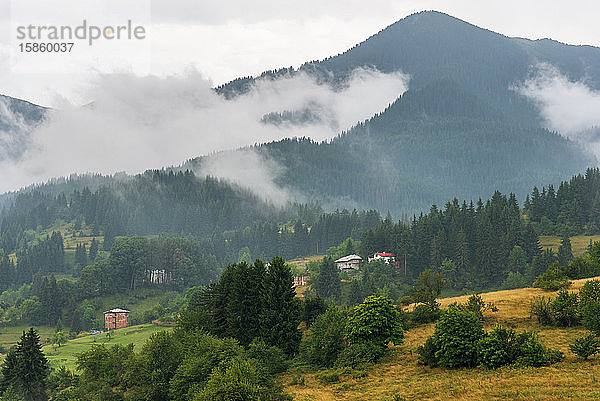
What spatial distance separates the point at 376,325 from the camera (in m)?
52.9

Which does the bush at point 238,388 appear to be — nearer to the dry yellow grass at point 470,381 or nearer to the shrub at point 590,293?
the dry yellow grass at point 470,381

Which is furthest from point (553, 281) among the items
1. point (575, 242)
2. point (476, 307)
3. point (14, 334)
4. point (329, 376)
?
point (14, 334)

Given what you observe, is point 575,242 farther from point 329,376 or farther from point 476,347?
point 329,376

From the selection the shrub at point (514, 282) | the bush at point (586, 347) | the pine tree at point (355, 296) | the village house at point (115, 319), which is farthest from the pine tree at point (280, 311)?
the village house at point (115, 319)

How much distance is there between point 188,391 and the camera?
44719 millimetres

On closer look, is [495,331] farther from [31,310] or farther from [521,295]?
[31,310]

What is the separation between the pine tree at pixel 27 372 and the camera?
2569 inches

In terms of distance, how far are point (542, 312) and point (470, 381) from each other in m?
19.6

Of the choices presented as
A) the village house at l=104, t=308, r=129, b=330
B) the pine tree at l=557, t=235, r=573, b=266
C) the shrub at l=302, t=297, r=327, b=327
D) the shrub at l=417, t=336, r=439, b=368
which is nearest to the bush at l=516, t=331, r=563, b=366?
the shrub at l=417, t=336, r=439, b=368

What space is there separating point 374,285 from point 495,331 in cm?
7332

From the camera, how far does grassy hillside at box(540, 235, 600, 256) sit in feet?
407

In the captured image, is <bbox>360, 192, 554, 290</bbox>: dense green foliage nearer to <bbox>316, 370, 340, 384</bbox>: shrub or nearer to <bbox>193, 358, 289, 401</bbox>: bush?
<bbox>316, 370, 340, 384</bbox>: shrub

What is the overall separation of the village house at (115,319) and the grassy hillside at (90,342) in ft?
21.9

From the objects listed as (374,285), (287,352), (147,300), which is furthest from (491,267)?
(147,300)
